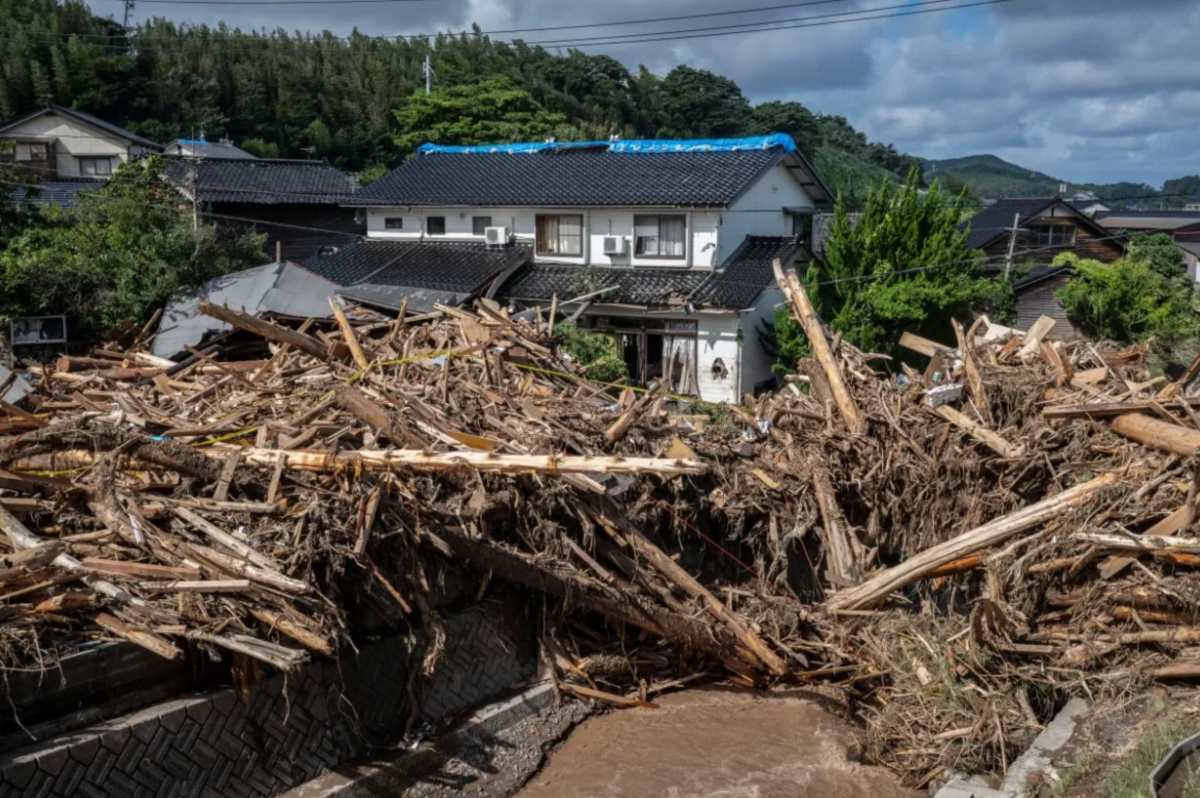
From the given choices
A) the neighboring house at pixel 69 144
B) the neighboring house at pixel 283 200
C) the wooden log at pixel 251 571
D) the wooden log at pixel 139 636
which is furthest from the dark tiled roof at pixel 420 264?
the wooden log at pixel 139 636

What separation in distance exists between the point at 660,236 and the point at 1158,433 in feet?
52.8

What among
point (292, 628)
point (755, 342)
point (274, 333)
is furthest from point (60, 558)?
point (755, 342)

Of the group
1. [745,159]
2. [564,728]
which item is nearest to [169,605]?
[564,728]

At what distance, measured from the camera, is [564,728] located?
28.3 feet

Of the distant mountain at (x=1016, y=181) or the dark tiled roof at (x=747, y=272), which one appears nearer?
the dark tiled roof at (x=747, y=272)

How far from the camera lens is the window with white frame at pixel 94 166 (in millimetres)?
35219

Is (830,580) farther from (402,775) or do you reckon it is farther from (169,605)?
(169,605)

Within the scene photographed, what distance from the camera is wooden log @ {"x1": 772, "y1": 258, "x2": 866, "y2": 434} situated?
10586 mm

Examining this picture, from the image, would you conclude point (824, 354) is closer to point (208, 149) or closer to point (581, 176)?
point (581, 176)

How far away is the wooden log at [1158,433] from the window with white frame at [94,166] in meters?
34.7

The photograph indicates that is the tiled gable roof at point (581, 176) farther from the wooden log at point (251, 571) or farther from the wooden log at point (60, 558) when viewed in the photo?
the wooden log at point (60, 558)

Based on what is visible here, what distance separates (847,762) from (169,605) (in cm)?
538

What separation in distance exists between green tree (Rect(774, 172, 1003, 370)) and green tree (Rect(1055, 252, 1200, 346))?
295 centimetres

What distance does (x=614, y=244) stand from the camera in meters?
24.0
